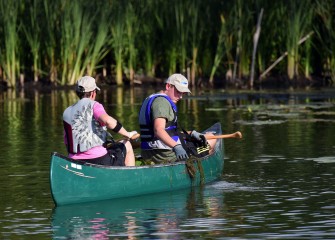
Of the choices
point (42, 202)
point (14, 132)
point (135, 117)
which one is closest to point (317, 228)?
point (42, 202)

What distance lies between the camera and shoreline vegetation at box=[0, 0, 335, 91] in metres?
28.2

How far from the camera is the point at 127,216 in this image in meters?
11.3

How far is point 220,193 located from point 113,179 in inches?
45.9

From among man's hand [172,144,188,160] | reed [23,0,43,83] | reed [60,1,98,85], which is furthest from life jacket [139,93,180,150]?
reed [23,0,43,83]

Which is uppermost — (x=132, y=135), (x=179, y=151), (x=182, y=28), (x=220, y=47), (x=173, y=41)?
(x=182, y=28)

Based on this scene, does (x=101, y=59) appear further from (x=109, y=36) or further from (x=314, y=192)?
(x=314, y=192)

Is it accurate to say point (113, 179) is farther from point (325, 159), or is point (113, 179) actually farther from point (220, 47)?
point (220, 47)

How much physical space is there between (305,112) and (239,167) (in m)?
7.57

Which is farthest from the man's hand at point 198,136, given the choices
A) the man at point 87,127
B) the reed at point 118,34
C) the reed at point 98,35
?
the reed at point 118,34

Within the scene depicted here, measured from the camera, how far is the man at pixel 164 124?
12688 mm

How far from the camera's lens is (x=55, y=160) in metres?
11.5

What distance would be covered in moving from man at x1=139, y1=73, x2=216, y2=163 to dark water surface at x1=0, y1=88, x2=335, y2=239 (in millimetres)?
466

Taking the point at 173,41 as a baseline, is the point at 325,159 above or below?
below

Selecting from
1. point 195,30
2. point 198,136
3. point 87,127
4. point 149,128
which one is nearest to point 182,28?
point 195,30
